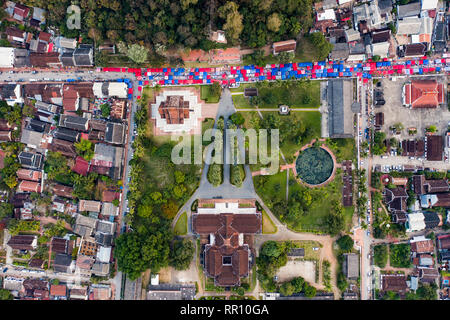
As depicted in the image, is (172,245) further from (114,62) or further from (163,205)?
(114,62)

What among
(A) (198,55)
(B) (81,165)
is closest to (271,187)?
(A) (198,55)

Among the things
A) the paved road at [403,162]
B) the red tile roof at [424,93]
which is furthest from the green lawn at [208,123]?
the red tile roof at [424,93]

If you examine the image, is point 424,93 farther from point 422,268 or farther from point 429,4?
point 422,268

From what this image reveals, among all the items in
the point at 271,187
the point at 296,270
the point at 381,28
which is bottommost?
the point at 296,270

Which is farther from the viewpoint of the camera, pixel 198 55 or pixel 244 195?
pixel 198 55

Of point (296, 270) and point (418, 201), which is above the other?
point (418, 201)

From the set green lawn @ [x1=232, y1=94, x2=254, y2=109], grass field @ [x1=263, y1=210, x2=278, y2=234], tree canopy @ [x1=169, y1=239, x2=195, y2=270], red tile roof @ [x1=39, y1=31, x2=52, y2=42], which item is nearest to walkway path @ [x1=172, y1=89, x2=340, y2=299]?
grass field @ [x1=263, y1=210, x2=278, y2=234]

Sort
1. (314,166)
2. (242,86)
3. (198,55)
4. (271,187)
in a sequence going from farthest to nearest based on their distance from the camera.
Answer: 1. (198,55)
2. (242,86)
3. (271,187)
4. (314,166)

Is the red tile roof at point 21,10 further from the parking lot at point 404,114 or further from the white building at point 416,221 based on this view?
the white building at point 416,221
